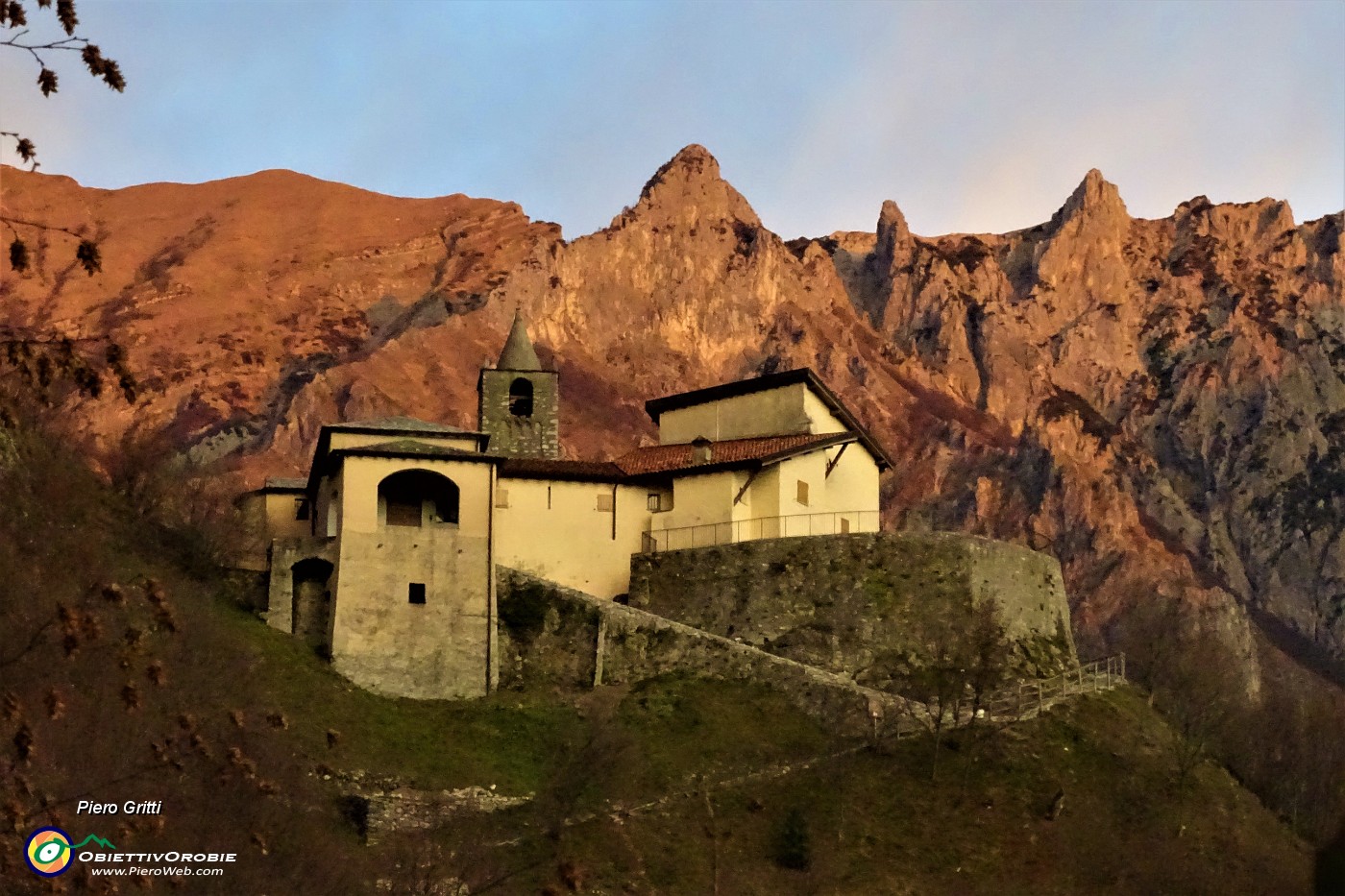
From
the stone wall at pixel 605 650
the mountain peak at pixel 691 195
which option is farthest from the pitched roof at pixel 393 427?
the mountain peak at pixel 691 195

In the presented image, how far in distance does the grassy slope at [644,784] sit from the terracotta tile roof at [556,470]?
9458 mm

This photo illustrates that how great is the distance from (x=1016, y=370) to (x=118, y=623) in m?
125

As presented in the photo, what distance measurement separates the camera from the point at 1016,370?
506ft

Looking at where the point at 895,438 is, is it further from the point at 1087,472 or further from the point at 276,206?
the point at 276,206

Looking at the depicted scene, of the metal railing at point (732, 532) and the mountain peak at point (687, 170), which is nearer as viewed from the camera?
the metal railing at point (732, 532)

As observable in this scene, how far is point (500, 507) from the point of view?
55750 millimetres

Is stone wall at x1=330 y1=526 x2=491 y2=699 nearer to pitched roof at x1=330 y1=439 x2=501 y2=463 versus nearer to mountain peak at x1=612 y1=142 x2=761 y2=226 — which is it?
pitched roof at x1=330 y1=439 x2=501 y2=463

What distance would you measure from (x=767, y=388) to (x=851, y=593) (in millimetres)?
10511

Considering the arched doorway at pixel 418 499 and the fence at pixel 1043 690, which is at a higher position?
the arched doorway at pixel 418 499

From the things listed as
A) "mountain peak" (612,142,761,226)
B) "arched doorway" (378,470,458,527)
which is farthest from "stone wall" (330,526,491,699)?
"mountain peak" (612,142,761,226)

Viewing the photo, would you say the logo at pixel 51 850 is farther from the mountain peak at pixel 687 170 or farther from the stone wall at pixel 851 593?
the mountain peak at pixel 687 170

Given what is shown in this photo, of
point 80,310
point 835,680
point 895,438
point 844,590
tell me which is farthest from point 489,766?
point 80,310

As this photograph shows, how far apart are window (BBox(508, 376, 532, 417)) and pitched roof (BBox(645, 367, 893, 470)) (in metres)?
4.22

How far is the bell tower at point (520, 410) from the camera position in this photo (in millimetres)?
60750
